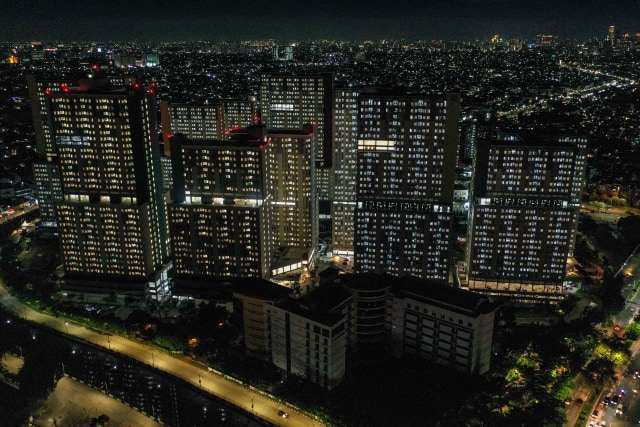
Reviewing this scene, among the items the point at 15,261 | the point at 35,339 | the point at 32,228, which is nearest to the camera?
the point at 35,339

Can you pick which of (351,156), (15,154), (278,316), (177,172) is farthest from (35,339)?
(15,154)

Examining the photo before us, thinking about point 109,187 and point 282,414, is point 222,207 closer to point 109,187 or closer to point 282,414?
point 109,187

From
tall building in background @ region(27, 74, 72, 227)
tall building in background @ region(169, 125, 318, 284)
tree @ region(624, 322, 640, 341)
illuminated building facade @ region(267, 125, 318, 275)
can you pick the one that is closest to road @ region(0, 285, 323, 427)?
tall building in background @ region(169, 125, 318, 284)

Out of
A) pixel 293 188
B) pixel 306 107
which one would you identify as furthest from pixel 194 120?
pixel 293 188

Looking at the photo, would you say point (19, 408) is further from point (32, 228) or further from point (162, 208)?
point (32, 228)

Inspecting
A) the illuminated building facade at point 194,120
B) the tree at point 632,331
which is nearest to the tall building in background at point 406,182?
the tree at point 632,331

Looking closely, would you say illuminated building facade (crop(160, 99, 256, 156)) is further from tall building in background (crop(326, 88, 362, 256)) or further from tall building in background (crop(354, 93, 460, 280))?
tall building in background (crop(354, 93, 460, 280))
